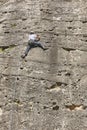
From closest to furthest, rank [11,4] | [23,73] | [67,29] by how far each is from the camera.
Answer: [23,73] < [67,29] < [11,4]

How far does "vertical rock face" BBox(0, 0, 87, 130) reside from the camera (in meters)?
9.05

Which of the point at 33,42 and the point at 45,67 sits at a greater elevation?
the point at 33,42

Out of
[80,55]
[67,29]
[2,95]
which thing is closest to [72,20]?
[67,29]

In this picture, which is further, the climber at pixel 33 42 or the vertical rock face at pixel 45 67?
the climber at pixel 33 42

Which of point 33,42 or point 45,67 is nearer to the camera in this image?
point 45,67

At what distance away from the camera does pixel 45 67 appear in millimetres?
9883

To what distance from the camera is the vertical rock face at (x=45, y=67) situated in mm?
9055

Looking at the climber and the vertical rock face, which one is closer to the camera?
the vertical rock face

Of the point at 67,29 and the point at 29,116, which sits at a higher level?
the point at 67,29

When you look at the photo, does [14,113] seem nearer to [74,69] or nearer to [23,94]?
[23,94]

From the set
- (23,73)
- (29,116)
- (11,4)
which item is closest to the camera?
(29,116)

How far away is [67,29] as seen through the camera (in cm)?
1075

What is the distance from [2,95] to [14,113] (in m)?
0.56

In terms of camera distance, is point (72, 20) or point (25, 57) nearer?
point (25, 57)
